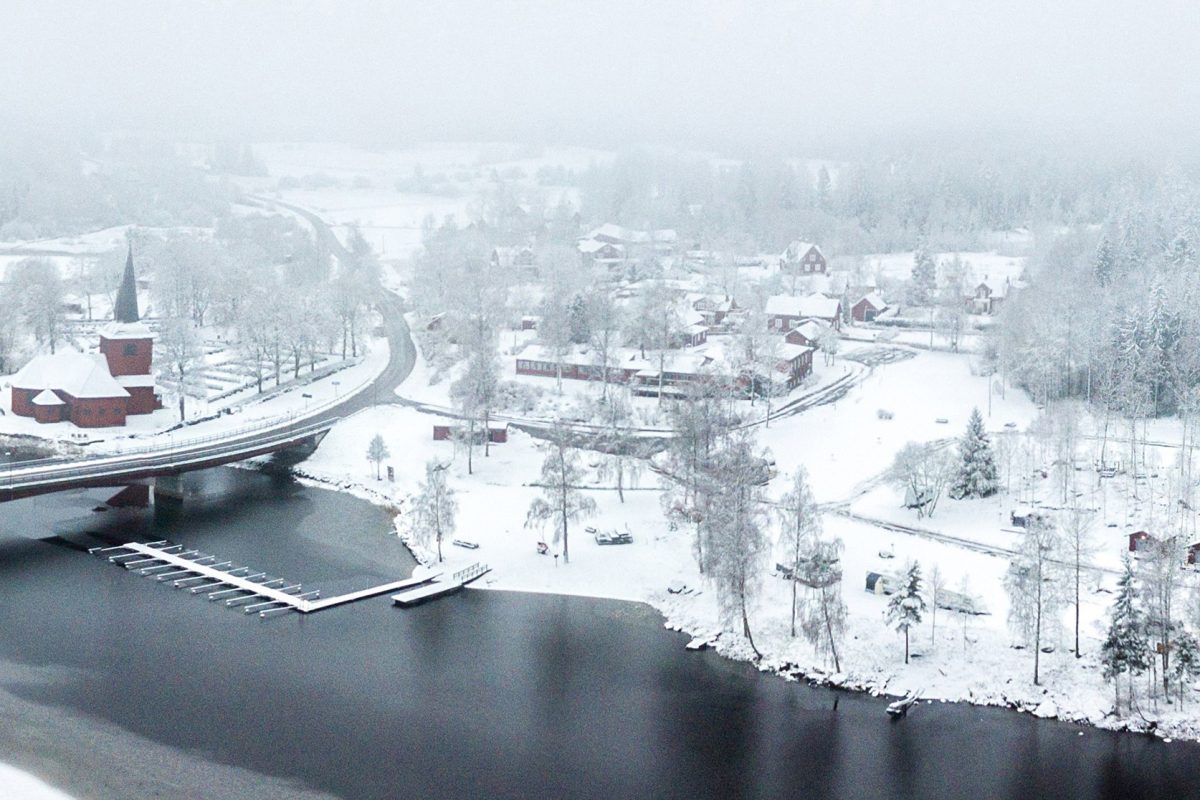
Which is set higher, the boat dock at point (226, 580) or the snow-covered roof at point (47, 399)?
the snow-covered roof at point (47, 399)

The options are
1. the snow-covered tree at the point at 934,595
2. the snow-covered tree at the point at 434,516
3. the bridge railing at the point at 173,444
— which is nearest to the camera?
the snow-covered tree at the point at 934,595

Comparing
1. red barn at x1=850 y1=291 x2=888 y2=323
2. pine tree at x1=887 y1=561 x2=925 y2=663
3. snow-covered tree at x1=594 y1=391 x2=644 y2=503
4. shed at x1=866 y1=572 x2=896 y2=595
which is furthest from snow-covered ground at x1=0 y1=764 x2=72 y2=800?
red barn at x1=850 y1=291 x2=888 y2=323

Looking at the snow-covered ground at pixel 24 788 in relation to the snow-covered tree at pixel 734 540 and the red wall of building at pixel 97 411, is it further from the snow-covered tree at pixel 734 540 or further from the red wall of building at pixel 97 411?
the red wall of building at pixel 97 411

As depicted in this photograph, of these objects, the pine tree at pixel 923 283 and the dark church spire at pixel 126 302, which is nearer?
the dark church spire at pixel 126 302

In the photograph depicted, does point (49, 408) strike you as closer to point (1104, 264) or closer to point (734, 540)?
point (734, 540)

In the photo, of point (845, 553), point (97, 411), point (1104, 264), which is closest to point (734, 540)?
point (845, 553)

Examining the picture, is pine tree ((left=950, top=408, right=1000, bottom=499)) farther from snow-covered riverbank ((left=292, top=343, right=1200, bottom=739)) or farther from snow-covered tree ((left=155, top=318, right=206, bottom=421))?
snow-covered tree ((left=155, top=318, right=206, bottom=421))

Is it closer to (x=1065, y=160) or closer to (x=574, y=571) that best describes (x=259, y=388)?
(x=574, y=571)

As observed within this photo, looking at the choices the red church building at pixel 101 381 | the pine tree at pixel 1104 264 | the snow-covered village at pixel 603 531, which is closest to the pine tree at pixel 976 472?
the snow-covered village at pixel 603 531
